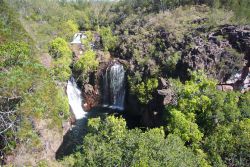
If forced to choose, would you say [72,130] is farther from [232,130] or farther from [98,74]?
[232,130]

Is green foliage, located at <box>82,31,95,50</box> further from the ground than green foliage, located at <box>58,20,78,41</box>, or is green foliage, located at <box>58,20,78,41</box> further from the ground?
green foliage, located at <box>58,20,78,41</box>

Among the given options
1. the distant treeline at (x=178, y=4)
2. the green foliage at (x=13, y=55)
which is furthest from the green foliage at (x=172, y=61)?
the green foliage at (x=13, y=55)

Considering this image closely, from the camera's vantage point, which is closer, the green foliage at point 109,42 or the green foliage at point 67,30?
the green foliage at point 109,42

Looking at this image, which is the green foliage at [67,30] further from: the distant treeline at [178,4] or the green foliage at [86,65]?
the green foliage at [86,65]

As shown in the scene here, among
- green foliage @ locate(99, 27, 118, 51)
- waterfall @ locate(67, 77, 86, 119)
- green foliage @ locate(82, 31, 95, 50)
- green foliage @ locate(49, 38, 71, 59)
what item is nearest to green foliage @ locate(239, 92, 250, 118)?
waterfall @ locate(67, 77, 86, 119)

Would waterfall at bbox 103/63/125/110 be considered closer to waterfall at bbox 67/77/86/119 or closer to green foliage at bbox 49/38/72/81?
waterfall at bbox 67/77/86/119

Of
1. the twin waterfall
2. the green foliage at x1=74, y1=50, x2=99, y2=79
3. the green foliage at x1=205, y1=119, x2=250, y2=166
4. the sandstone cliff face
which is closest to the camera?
the green foliage at x1=205, y1=119, x2=250, y2=166
